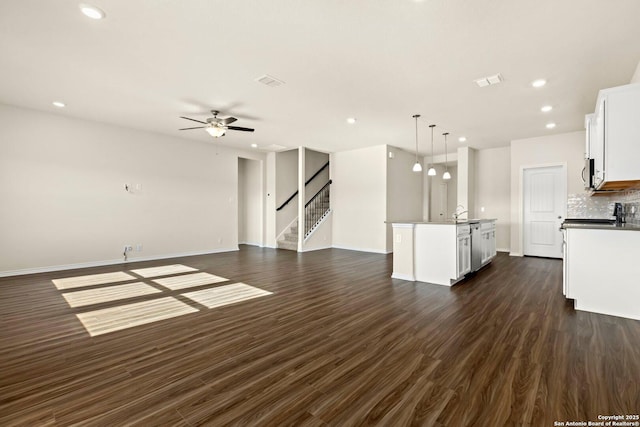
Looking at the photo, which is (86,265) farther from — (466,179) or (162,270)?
(466,179)

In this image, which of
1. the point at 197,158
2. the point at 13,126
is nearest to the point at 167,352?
the point at 13,126

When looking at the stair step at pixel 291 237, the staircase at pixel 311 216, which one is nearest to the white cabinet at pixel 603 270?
the staircase at pixel 311 216

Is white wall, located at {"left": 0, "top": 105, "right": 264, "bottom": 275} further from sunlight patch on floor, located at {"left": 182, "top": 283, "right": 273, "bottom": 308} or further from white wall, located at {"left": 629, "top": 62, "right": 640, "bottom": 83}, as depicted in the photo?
white wall, located at {"left": 629, "top": 62, "right": 640, "bottom": 83}

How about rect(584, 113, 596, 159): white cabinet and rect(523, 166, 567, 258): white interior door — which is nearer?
rect(584, 113, 596, 159): white cabinet

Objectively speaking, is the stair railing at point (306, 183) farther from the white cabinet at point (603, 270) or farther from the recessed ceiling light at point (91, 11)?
the white cabinet at point (603, 270)

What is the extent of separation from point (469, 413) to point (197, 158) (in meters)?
8.00

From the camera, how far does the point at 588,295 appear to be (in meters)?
3.51

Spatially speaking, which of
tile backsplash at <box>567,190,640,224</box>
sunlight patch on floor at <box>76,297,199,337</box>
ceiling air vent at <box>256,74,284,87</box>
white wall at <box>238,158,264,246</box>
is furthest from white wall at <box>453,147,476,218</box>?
sunlight patch on floor at <box>76,297,199,337</box>

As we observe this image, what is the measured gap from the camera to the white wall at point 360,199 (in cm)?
837

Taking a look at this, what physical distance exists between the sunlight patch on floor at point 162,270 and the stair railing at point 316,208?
13.2ft

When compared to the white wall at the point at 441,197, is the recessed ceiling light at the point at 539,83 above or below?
above

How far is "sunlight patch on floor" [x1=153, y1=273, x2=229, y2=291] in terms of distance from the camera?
187 inches

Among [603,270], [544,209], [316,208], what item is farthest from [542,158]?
[316,208]

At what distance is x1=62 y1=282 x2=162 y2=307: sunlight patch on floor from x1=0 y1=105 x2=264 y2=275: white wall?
223 cm
